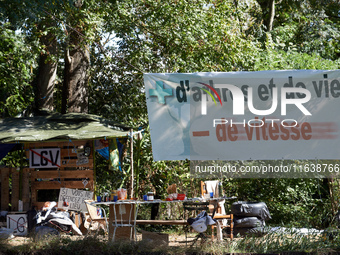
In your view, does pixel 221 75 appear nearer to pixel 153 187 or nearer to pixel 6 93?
pixel 153 187

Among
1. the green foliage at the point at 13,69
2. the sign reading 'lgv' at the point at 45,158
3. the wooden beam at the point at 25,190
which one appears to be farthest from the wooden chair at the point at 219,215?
the green foliage at the point at 13,69

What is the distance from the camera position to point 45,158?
37.3ft

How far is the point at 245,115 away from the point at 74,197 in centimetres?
531

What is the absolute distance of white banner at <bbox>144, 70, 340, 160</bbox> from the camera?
709cm

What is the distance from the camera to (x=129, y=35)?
42.9ft

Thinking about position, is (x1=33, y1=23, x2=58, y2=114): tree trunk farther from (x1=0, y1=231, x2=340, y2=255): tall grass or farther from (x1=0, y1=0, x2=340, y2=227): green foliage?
(x1=0, y1=231, x2=340, y2=255): tall grass

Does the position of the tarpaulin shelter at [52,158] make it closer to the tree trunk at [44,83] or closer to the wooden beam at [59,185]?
the wooden beam at [59,185]

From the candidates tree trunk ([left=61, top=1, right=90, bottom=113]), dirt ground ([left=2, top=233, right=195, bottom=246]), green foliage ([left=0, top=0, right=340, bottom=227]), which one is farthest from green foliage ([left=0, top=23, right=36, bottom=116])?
dirt ground ([left=2, top=233, right=195, bottom=246])

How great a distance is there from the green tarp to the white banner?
3316 mm

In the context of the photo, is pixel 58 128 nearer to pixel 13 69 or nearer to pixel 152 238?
pixel 13 69

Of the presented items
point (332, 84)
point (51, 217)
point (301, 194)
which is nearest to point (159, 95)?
point (332, 84)

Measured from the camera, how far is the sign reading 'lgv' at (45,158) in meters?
11.3

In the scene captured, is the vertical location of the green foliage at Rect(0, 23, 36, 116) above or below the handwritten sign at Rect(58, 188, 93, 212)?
above

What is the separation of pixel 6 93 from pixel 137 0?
469cm
